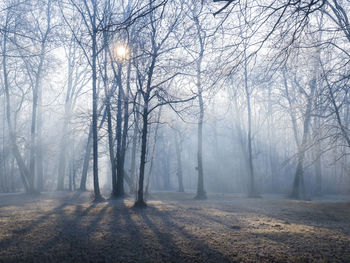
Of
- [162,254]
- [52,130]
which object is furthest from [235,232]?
[52,130]

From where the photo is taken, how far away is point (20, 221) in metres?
6.51

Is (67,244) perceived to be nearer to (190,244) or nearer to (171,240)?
(171,240)

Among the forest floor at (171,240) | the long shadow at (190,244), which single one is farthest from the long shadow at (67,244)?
the long shadow at (190,244)

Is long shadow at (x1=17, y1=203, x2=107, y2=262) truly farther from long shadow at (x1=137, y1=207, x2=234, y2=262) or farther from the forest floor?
long shadow at (x1=137, y1=207, x2=234, y2=262)

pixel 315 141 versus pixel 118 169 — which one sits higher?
pixel 315 141

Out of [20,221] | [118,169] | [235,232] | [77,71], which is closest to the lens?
[235,232]

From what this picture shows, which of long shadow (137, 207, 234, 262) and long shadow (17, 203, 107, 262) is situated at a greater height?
long shadow (17, 203, 107, 262)

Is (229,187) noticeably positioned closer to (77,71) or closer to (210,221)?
(77,71)

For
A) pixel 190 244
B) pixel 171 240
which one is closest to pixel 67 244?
pixel 171 240

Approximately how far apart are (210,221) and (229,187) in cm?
2991

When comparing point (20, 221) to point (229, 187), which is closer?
point (20, 221)

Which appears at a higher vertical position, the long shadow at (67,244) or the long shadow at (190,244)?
the long shadow at (67,244)

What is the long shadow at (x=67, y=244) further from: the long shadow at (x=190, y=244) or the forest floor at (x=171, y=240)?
the long shadow at (x=190, y=244)

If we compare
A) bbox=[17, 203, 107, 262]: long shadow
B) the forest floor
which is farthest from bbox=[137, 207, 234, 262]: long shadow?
bbox=[17, 203, 107, 262]: long shadow
